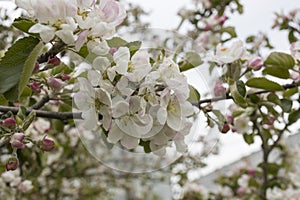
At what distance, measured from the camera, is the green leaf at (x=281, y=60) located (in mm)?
944

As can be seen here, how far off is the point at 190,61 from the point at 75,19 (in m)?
0.29

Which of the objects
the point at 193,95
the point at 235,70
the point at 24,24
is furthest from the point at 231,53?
the point at 24,24

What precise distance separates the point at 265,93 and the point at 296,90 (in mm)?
107

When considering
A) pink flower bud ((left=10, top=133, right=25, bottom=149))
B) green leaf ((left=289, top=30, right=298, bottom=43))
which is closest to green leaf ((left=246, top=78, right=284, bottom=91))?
pink flower bud ((left=10, top=133, right=25, bottom=149))

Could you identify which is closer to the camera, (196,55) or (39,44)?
(39,44)

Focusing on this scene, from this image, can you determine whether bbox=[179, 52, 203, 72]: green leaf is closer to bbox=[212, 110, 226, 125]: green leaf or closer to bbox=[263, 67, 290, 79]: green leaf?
bbox=[212, 110, 226, 125]: green leaf

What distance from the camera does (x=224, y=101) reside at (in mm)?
821

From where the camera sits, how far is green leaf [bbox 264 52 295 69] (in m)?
0.94

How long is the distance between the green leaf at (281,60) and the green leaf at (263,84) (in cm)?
5

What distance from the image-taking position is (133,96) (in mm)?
590

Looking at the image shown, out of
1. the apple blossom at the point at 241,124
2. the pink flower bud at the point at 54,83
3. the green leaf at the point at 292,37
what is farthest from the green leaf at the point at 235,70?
the green leaf at the point at 292,37

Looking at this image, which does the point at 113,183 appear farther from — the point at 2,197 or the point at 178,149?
the point at 178,149

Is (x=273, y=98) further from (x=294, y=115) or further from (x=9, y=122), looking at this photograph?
(x=9, y=122)

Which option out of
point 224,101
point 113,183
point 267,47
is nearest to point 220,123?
point 224,101
